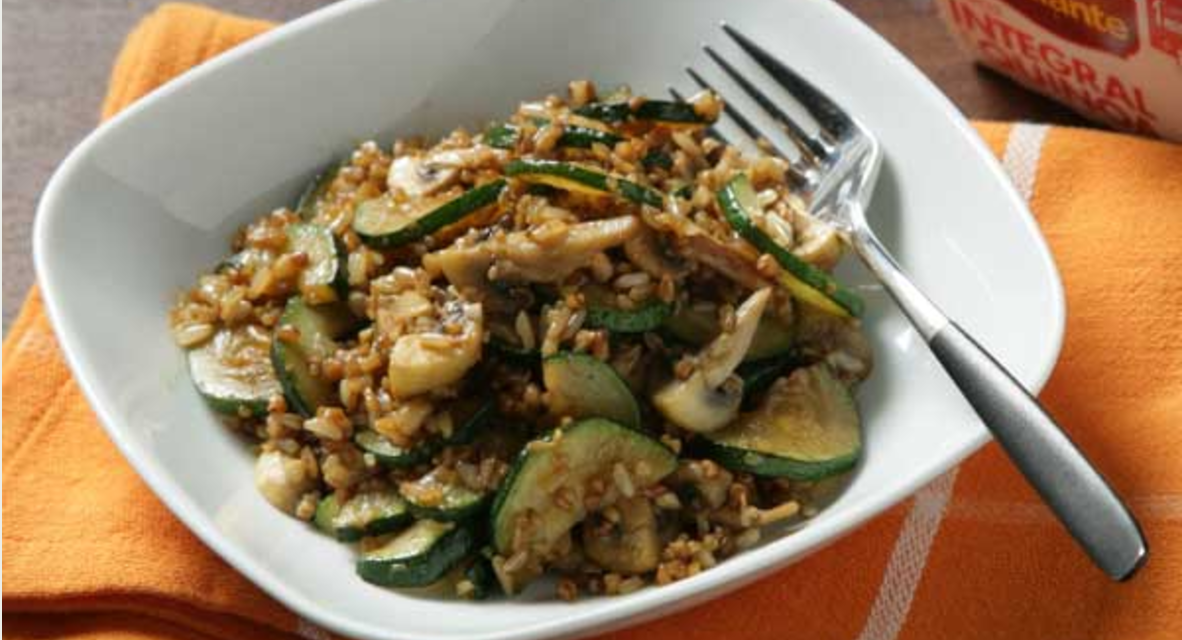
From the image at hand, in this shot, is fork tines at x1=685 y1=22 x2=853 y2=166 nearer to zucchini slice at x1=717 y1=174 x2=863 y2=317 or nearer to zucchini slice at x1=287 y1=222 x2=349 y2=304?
zucchini slice at x1=717 y1=174 x2=863 y2=317

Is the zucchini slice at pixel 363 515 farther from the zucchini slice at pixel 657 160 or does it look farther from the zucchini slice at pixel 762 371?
the zucchini slice at pixel 657 160

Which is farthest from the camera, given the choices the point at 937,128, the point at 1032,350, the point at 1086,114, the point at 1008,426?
the point at 1086,114

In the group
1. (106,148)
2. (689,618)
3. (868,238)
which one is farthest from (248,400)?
(868,238)

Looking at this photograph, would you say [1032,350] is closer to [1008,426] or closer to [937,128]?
[1008,426]

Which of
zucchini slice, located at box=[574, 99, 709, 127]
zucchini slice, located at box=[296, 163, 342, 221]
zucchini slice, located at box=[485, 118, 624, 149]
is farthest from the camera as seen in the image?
zucchini slice, located at box=[296, 163, 342, 221]

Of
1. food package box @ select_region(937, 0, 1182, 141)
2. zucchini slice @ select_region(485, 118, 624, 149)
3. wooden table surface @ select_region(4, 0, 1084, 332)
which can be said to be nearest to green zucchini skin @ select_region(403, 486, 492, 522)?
zucchini slice @ select_region(485, 118, 624, 149)

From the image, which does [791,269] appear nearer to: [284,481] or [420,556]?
[420,556]

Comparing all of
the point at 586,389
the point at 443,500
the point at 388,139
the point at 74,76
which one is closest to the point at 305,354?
the point at 443,500
